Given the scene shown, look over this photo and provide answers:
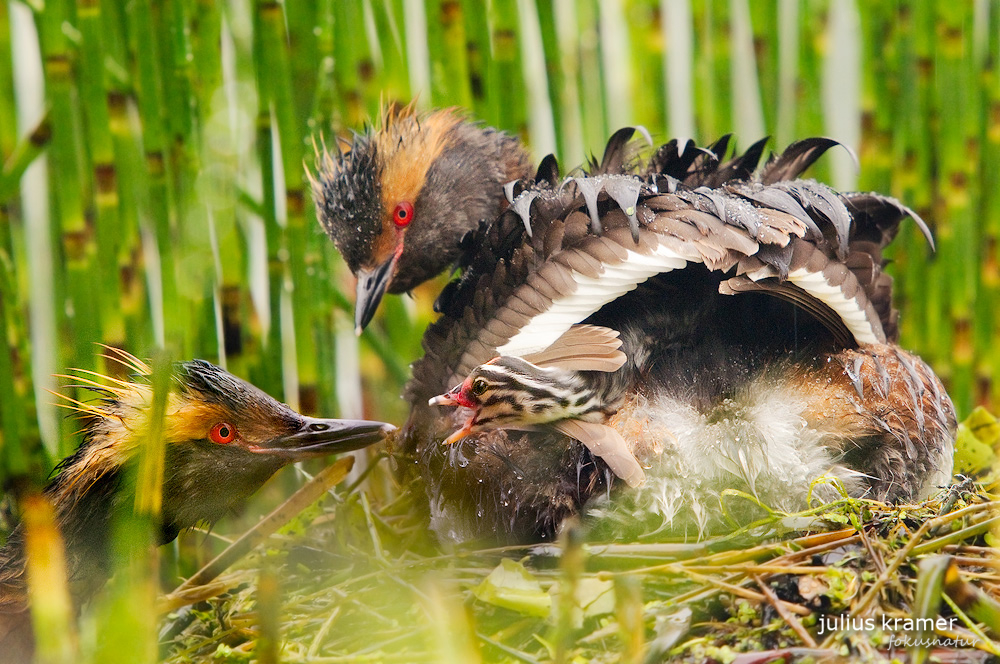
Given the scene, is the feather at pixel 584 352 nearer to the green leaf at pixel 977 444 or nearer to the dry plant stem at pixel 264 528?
the dry plant stem at pixel 264 528

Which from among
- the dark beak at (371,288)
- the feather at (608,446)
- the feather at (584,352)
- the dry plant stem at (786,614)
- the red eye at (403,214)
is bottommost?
the dry plant stem at (786,614)

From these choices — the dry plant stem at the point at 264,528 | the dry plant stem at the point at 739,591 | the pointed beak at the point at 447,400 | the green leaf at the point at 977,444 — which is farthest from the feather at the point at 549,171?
the green leaf at the point at 977,444

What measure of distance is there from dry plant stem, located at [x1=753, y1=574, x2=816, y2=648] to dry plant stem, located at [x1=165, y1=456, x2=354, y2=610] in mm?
716

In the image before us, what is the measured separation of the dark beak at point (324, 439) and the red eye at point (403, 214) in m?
0.63

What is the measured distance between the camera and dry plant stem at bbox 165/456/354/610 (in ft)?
4.84

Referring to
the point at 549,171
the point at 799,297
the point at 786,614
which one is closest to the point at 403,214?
the point at 549,171

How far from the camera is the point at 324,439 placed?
144 centimetres

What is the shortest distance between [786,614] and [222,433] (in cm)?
89

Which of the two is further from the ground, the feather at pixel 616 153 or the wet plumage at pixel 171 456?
the feather at pixel 616 153

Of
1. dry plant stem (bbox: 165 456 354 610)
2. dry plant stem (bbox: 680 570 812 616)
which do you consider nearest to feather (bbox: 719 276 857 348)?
dry plant stem (bbox: 680 570 812 616)

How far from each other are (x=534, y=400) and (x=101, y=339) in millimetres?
889

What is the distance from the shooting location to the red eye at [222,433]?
4.68 feet

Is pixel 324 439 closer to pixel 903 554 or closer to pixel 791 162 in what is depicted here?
pixel 903 554

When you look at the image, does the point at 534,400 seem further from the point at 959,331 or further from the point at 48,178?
the point at 959,331
